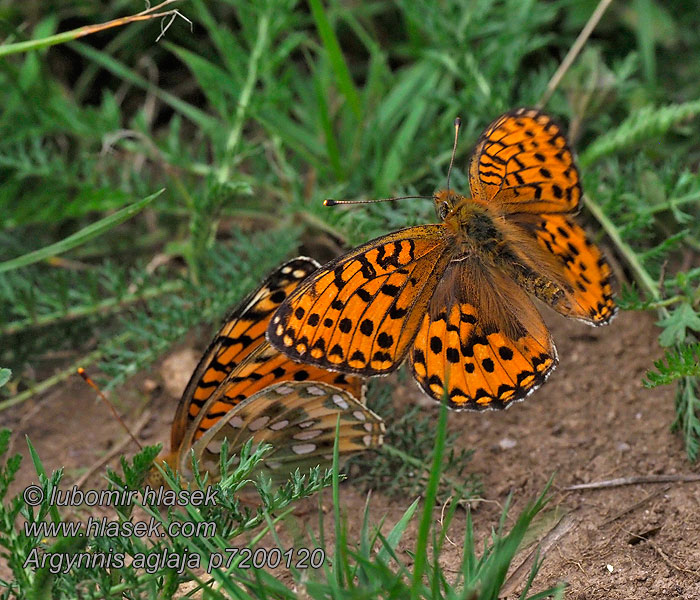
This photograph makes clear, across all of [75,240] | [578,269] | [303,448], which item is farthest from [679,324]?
[75,240]

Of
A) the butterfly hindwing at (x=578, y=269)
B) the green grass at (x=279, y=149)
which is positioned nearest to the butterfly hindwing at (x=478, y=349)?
the butterfly hindwing at (x=578, y=269)

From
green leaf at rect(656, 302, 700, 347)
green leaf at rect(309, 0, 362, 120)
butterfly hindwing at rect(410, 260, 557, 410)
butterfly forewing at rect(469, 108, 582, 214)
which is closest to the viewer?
butterfly hindwing at rect(410, 260, 557, 410)

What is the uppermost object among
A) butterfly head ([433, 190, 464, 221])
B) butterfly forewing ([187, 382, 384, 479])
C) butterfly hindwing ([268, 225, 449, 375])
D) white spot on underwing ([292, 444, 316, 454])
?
butterfly head ([433, 190, 464, 221])

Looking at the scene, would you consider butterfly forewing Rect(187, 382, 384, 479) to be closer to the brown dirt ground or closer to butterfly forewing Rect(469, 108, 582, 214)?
the brown dirt ground

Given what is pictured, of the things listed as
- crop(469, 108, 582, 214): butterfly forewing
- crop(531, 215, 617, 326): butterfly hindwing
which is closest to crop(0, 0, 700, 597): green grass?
crop(531, 215, 617, 326): butterfly hindwing

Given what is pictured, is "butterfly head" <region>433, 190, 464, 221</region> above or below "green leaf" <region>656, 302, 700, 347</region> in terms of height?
above

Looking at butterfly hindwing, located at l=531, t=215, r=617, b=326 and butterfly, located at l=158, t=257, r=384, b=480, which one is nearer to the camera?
butterfly, located at l=158, t=257, r=384, b=480

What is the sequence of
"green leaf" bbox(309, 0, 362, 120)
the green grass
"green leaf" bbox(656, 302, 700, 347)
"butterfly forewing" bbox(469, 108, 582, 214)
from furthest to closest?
"green leaf" bbox(309, 0, 362, 120)
the green grass
"butterfly forewing" bbox(469, 108, 582, 214)
"green leaf" bbox(656, 302, 700, 347)
